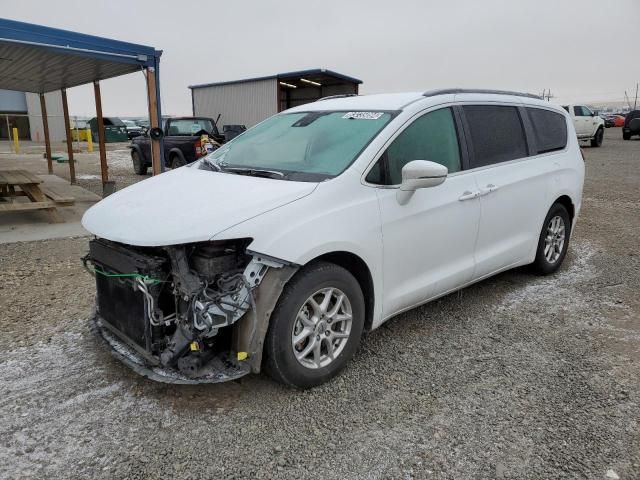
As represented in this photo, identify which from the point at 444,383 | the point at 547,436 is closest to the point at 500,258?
the point at 444,383

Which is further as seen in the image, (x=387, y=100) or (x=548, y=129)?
(x=548, y=129)

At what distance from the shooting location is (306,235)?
290 centimetres

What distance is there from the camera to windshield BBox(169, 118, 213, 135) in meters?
14.4

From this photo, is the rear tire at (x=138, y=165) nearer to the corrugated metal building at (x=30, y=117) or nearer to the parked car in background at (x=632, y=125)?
the corrugated metal building at (x=30, y=117)

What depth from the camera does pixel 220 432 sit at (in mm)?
2773

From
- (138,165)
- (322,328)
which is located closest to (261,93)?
(138,165)

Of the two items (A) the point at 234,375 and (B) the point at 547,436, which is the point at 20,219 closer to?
(A) the point at 234,375

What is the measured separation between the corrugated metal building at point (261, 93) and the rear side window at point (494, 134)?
15335 millimetres

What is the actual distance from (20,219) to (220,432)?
7151 mm

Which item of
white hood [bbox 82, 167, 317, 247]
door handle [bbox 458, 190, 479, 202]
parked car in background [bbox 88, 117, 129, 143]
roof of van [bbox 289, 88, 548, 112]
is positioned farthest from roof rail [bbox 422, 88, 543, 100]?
parked car in background [bbox 88, 117, 129, 143]

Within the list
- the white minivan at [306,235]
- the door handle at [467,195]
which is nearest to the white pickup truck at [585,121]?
the white minivan at [306,235]

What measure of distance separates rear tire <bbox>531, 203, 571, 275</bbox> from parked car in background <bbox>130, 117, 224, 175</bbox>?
973cm

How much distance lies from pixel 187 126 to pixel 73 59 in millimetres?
5853

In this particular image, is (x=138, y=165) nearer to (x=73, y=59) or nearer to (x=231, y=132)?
(x=231, y=132)
